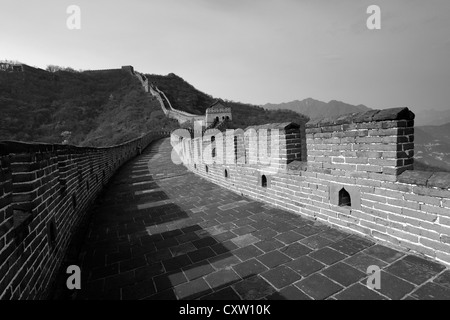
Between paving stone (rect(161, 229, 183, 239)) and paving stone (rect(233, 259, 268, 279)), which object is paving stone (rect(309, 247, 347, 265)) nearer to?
paving stone (rect(233, 259, 268, 279))

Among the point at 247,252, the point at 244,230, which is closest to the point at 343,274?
the point at 247,252

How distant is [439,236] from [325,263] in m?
1.15

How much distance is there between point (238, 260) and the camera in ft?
9.64

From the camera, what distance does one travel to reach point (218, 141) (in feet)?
23.0

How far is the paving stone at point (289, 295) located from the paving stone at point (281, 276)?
0.08 metres

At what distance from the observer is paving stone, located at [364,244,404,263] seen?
272cm

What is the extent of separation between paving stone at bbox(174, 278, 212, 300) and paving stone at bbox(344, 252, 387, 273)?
1.57 meters

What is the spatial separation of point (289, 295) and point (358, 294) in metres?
0.60

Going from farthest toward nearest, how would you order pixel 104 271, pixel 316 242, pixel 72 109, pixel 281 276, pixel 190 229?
pixel 72 109 → pixel 190 229 → pixel 316 242 → pixel 104 271 → pixel 281 276

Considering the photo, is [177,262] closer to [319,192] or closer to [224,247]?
[224,247]

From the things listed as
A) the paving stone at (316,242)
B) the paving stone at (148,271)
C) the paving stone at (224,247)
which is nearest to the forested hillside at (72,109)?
the paving stone at (224,247)

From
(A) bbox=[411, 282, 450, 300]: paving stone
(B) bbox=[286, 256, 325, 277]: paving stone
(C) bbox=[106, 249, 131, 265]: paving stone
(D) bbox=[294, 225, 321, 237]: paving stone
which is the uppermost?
(A) bbox=[411, 282, 450, 300]: paving stone

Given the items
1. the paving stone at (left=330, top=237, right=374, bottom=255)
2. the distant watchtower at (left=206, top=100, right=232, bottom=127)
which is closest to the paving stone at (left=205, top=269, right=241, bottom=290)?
the paving stone at (left=330, top=237, right=374, bottom=255)

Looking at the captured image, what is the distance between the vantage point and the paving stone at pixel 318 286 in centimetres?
223
